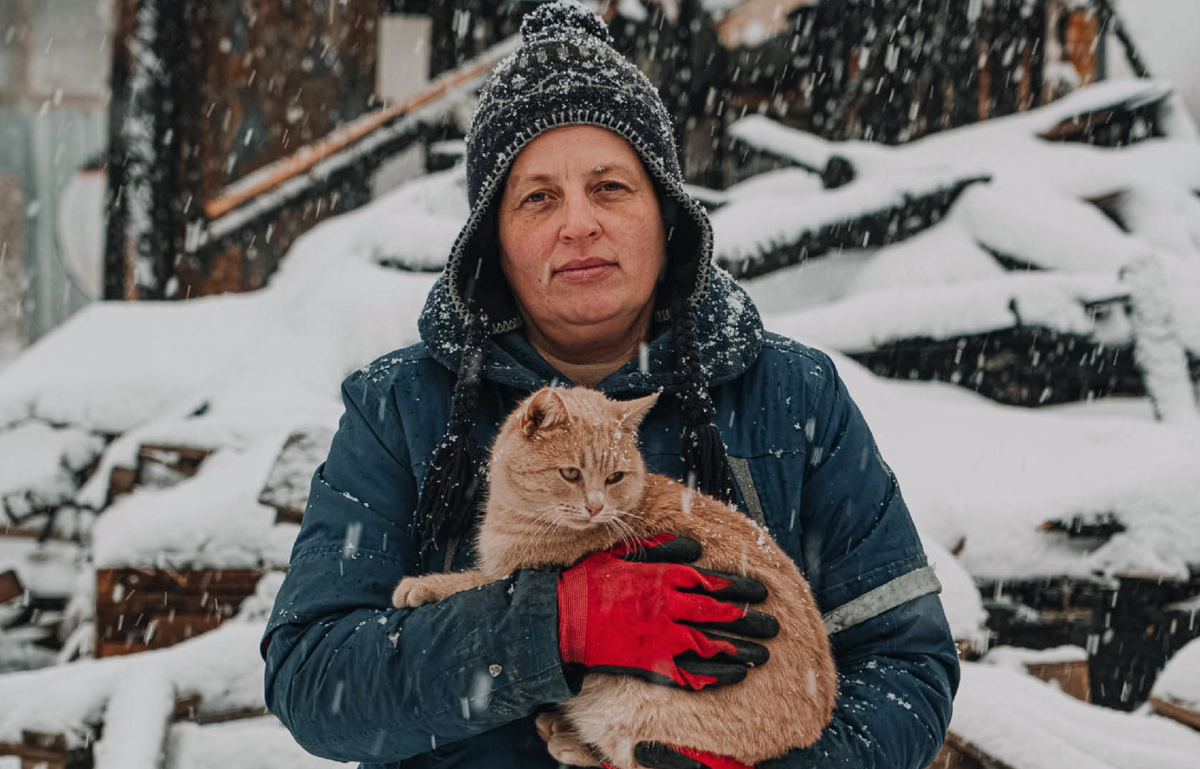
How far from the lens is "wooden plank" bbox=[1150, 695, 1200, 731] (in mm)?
3312

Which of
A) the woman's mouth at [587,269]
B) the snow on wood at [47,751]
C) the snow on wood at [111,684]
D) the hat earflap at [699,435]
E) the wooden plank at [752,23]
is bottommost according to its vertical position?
the snow on wood at [47,751]

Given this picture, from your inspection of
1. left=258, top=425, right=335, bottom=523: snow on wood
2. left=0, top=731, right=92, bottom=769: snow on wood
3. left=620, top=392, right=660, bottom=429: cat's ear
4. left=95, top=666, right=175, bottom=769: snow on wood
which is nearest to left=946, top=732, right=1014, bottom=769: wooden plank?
left=620, top=392, right=660, bottom=429: cat's ear

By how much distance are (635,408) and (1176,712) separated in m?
2.80

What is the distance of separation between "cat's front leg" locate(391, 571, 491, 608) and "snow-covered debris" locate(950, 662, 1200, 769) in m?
1.88

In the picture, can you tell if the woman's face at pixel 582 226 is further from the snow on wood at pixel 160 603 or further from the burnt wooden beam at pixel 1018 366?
the burnt wooden beam at pixel 1018 366

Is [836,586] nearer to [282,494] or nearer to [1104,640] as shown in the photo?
[282,494]

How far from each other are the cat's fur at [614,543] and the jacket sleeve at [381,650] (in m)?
0.12

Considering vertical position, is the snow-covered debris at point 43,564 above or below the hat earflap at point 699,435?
below

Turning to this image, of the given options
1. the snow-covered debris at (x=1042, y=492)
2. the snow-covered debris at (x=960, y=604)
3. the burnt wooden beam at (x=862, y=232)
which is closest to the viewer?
the snow-covered debris at (x=960, y=604)

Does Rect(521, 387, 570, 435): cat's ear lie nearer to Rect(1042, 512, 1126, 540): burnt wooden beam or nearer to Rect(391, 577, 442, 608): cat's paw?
Rect(391, 577, 442, 608): cat's paw

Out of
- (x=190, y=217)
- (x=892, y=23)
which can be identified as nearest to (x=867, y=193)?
(x=892, y=23)

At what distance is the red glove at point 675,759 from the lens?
5.74ft

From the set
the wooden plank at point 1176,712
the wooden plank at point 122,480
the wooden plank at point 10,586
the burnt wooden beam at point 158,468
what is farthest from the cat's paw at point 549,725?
the wooden plank at point 10,586

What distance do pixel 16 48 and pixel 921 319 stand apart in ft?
42.8
